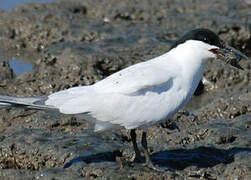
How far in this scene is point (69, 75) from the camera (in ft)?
25.8

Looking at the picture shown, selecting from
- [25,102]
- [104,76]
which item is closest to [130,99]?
[25,102]

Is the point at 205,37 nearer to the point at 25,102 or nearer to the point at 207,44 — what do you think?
the point at 207,44

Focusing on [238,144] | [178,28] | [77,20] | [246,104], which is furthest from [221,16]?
[238,144]

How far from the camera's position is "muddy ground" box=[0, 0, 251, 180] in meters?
5.33

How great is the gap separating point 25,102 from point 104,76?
3.03 metres

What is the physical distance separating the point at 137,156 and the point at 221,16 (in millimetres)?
5463

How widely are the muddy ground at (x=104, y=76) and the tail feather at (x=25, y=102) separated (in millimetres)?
422

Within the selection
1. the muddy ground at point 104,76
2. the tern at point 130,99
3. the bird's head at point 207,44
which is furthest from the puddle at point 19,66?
the bird's head at point 207,44

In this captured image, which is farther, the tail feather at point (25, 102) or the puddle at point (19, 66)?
the puddle at point (19, 66)

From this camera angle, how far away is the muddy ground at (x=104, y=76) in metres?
5.33

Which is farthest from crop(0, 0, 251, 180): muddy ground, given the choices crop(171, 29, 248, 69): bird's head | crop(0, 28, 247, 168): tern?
crop(171, 29, 248, 69): bird's head

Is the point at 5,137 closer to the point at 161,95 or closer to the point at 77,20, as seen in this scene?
the point at 161,95

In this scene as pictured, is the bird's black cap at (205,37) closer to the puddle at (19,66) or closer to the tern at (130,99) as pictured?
the tern at (130,99)

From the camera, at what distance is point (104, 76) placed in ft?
27.0
